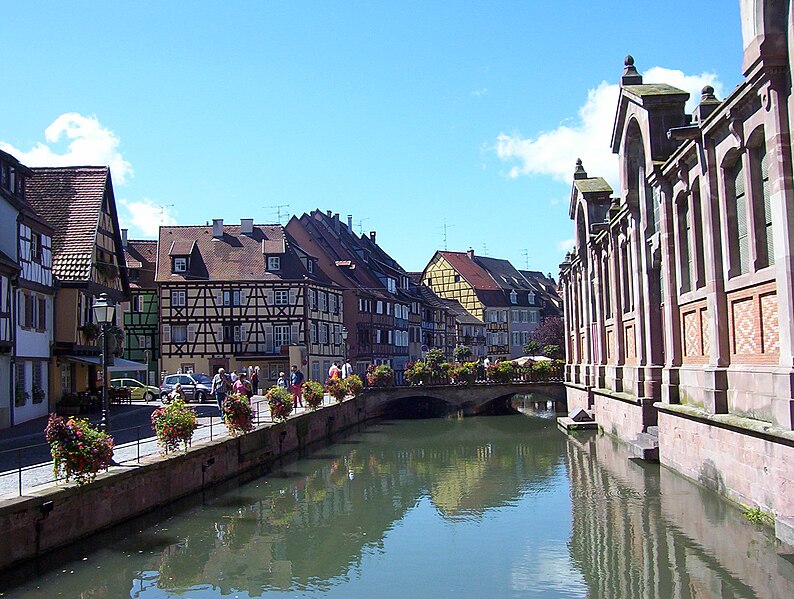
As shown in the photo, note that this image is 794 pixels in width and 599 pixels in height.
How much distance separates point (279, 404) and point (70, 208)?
1339 centimetres

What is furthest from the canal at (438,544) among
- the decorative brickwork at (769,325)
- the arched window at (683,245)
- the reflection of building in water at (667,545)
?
the arched window at (683,245)

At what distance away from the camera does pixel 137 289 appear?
56.1 m

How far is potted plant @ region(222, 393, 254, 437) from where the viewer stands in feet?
82.0

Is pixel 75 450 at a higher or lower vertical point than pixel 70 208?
lower

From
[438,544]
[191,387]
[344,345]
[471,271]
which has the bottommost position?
[438,544]

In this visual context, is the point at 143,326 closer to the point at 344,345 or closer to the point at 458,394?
the point at 344,345

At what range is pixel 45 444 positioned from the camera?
15922mm

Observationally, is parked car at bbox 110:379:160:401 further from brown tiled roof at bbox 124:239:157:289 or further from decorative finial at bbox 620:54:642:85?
decorative finial at bbox 620:54:642:85

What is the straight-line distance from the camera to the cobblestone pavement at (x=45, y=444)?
15.5 m

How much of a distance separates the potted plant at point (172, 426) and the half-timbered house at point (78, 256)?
45.4 feet

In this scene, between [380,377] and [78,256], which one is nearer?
[78,256]

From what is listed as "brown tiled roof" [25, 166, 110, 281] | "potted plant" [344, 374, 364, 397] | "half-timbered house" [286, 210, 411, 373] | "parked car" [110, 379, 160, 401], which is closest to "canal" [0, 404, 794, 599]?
"brown tiled roof" [25, 166, 110, 281]

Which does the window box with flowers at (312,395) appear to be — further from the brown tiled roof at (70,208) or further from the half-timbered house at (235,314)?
the half-timbered house at (235,314)

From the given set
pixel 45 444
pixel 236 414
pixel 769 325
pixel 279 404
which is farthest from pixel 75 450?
pixel 279 404
